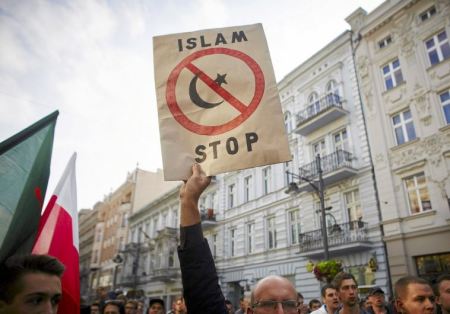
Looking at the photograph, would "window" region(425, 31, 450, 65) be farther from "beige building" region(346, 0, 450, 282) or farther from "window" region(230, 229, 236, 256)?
"window" region(230, 229, 236, 256)

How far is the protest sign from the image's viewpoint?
6.86 ft

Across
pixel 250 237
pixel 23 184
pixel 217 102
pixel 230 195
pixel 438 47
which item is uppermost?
pixel 438 47

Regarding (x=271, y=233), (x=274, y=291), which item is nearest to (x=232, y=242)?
(x=271, y=233)

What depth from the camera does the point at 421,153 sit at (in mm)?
14180

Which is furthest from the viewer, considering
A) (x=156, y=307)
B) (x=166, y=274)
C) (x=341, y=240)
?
(x=166, y=274)

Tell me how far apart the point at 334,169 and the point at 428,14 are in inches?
314

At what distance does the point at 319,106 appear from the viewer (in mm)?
→ 19344

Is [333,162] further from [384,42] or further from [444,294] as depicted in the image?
[444,294]

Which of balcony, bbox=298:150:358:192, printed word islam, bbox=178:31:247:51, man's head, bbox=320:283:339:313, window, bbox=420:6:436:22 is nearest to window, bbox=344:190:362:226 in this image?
balcony, bbox=298:150:358:192

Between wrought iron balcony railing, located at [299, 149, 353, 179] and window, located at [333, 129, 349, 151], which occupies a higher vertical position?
window, located at [333, 129, 349, 151]

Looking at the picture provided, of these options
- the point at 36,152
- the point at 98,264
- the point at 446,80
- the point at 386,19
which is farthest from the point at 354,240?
the point at 98,264

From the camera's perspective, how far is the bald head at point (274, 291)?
2.16 m

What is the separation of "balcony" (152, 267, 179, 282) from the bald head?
2945cm

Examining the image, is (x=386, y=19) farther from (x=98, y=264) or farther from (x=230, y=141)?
(x=98, y=264)
